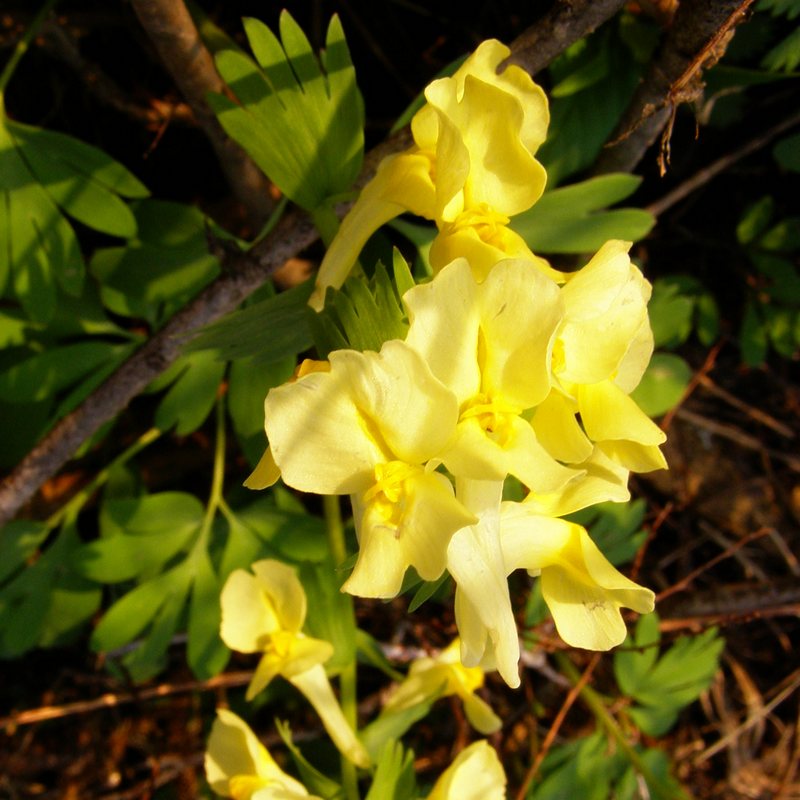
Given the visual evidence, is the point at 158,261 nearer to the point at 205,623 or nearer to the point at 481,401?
the point at 205,623

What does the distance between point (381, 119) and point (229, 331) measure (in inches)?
35.0

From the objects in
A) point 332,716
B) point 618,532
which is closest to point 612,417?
point 332,716

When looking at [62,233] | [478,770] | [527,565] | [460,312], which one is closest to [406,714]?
[478,770]

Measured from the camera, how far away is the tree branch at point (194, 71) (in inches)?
46.6

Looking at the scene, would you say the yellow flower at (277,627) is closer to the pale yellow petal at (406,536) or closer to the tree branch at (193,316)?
the tree branch at (193,316)

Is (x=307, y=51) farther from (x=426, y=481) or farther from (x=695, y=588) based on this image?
(x=695, y=588)

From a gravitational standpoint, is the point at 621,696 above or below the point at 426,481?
below

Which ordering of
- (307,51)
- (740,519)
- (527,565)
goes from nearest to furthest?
(527,565)
(307,51)
(740,519)

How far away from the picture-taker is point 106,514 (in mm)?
1631

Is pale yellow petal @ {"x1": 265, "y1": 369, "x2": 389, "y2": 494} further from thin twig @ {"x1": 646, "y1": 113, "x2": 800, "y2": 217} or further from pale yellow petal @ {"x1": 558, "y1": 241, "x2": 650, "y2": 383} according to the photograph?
thin twig @ {"x1": 646, "y1": 113, "x2": 800, "y2": 217}

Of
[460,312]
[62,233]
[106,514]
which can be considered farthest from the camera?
[106,514]

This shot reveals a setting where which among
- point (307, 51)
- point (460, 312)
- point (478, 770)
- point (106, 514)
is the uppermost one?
point (307, 51)

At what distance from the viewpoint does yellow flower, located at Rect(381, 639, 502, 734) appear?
4.88 ft

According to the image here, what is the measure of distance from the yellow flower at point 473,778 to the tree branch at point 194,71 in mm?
1073
